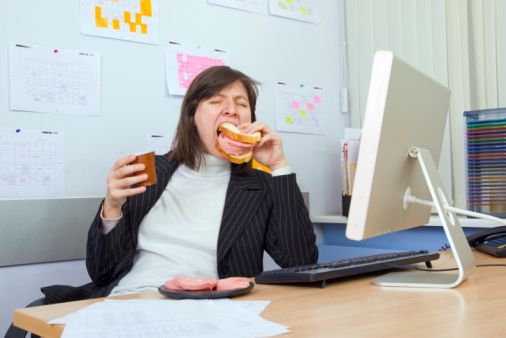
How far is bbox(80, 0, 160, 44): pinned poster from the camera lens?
1.97 metres

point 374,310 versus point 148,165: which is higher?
point 148,165

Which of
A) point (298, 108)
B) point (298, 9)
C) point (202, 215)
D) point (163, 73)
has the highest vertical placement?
point (298, 9)

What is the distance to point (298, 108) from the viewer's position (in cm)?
260

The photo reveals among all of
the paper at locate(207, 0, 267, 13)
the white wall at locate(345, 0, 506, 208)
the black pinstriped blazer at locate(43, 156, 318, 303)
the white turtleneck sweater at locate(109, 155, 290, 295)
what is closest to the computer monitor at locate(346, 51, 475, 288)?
the black pinstriped blazer at locate(43, 156, 318, 303)

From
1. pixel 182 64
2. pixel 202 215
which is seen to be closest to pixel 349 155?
pixel 182 64

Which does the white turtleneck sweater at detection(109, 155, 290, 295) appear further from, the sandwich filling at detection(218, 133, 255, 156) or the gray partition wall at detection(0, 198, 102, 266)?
the gray partition wall at detection(0, 198, 102, 266)

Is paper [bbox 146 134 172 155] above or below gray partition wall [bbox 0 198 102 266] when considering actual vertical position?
above

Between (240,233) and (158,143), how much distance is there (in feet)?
2.29

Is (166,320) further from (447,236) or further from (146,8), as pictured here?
(146,8)

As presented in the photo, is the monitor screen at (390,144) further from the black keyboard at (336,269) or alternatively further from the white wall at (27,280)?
the white wall at (27,280)

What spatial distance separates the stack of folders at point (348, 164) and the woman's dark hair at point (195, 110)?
851 millimetres

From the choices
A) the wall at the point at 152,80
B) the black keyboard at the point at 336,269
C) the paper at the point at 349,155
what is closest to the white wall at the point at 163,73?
the wall at the point at 152,80

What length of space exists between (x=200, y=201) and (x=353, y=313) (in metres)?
0.83

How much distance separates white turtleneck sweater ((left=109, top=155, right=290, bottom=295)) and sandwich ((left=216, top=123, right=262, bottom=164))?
0.11 meters
